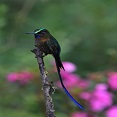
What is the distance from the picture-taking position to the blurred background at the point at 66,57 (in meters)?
2.80

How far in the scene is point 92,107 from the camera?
2764mm

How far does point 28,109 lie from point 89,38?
1850mm

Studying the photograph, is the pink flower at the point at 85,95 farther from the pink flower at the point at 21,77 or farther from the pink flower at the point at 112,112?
the pink flower at the point at 21,77

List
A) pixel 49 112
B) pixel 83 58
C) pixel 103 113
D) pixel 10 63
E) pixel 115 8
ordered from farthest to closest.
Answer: pixel 115 8 < pixel 83 58 < pixel 10 63 < pixel 103 113 < pixel 49 112

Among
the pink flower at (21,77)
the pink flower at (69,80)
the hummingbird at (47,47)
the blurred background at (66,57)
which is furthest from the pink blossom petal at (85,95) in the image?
the hummingbird at (47,47)

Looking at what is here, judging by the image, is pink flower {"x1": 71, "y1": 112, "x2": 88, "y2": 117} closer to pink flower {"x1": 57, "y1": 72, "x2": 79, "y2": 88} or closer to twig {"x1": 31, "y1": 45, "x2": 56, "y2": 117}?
pink flower {"x1": 57, "y1": 72, "x2": 79, "y2": 88}

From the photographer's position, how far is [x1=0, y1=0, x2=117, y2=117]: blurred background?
9.18 ft

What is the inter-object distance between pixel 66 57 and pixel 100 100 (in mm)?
1412

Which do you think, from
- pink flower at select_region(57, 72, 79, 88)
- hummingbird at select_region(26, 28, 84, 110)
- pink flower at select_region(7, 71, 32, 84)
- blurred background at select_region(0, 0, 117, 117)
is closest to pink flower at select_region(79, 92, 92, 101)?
blurred background at select_region(0, 0, 117, 117)

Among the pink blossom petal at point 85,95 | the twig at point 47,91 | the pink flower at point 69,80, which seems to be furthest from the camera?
the pink flower at point 69,80

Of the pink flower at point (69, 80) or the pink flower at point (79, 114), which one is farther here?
the pink flower at point (69, 80)

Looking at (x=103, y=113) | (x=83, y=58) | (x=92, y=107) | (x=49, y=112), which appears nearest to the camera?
(x=49, y=112)

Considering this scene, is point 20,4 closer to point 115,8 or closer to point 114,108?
point 115,8

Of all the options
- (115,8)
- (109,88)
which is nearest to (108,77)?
(109,88)
